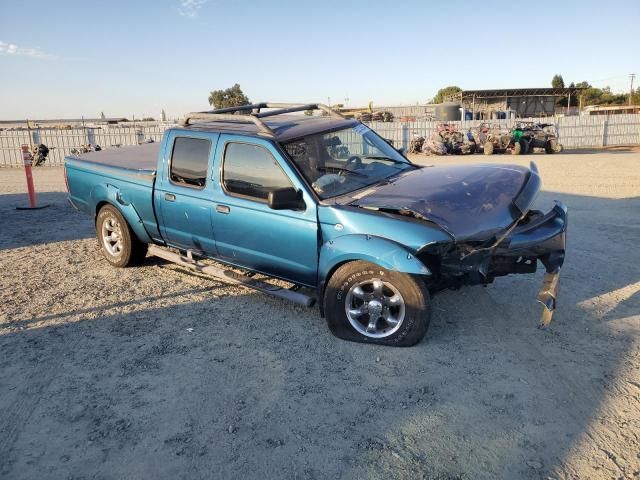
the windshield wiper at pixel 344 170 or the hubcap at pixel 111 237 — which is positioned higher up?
the windshield wiper at pixel 344 170

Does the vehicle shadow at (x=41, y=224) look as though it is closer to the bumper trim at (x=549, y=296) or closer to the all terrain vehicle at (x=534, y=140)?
the bumper trim at (x=549, y=296)

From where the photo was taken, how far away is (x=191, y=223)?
17.0 feet

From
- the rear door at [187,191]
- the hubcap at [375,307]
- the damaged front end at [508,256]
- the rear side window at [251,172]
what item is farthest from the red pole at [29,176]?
the damaged front end at [508,256]

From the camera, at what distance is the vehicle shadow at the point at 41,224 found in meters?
7.92

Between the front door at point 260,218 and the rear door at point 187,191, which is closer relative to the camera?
the front door at point 260,218

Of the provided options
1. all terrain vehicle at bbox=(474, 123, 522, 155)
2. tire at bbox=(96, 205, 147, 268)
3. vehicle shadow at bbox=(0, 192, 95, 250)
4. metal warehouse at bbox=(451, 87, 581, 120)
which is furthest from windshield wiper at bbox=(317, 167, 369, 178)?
metal warehouse at bbox=(451, 87, 581, 120)

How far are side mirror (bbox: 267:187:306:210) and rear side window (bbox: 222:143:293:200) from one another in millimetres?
191

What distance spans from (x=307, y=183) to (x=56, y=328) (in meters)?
2.71

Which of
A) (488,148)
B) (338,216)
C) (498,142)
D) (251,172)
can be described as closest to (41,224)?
(251,172)

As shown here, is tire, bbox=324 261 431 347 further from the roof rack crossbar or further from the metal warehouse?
the metal warehouse

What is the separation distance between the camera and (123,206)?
5.96 m

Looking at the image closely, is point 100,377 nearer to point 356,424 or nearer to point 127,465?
point 127,465

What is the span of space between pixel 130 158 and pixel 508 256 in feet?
15.7

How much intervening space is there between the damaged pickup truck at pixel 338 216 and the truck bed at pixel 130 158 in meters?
0.07
